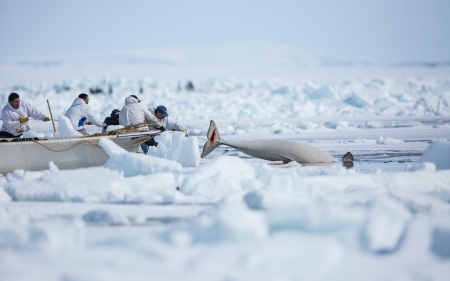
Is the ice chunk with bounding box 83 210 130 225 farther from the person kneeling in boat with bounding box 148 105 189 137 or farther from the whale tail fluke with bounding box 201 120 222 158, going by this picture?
the person kneeling in boat with bounding box 148 105 189 137

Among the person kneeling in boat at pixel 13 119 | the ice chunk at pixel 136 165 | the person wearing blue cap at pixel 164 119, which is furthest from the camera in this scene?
the person wearing blue cap at pixel 164 119

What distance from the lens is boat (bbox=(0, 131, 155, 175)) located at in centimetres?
889

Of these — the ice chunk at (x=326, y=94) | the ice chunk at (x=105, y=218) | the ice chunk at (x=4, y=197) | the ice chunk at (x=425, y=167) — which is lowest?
the ice chunk at (x=4, y=197)

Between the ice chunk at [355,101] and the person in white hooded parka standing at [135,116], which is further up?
the person in white hooded parka standing at [135,116]

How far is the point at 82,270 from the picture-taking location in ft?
14.0

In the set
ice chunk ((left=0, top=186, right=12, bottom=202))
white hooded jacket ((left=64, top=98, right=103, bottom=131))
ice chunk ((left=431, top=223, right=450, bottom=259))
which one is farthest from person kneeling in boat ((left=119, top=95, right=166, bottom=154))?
ice chunk ((left=431, top=223, right=450, bottom=259))

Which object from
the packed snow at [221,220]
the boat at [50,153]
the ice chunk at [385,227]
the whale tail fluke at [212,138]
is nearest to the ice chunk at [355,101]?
the packed snow at [221,220]

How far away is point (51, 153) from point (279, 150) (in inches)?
138

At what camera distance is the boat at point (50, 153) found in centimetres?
889

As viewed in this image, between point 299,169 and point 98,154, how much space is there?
2.85 m

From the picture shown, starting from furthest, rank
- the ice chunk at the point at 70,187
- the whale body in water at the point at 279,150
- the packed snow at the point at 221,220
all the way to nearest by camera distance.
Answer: the whale body in water at the point at 279,150 < the ice chunk at the point at 70,187 < the packed snow at the point at 221,220

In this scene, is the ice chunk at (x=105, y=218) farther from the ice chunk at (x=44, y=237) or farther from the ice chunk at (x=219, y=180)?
the ice chunk at (x=219, y=180)

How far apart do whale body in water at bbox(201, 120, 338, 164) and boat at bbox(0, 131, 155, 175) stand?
194 cm

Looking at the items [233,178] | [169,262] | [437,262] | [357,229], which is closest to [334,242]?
[357,229]
